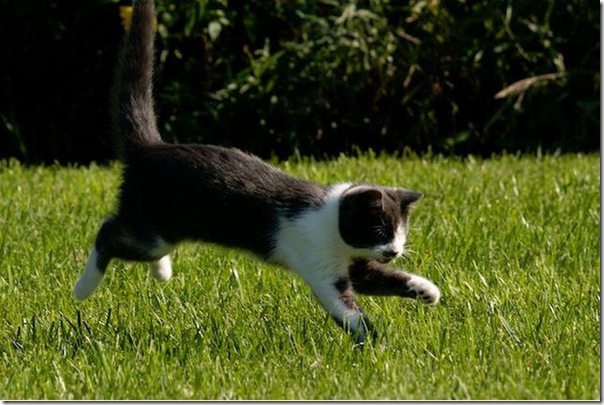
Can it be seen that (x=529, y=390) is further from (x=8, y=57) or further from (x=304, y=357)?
(x=8, y=57)

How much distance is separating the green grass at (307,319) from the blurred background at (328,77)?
2.21 m

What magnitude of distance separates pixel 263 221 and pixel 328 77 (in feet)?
14.9

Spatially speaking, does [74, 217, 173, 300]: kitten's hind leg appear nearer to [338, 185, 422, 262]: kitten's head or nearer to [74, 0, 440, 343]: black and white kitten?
[74, 0, 440, 343]: black and white kitten

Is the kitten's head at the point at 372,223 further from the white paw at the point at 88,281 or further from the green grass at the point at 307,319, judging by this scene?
the white paw at the point at 88,281

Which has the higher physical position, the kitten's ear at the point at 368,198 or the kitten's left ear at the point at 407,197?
the kitten's ear at the point at 368,198

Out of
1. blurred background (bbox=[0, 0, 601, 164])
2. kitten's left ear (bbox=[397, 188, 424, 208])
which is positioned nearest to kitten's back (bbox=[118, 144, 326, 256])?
kitten's left ear (bbox=[397, 188, 424, 208])

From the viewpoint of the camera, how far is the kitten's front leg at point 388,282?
4555 mm

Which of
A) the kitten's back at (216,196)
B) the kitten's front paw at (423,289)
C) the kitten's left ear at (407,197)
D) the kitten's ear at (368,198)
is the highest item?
the kitten's ear at (368,198)

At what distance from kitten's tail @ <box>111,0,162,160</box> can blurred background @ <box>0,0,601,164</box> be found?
3.72m

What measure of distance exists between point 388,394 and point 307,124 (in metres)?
5.62

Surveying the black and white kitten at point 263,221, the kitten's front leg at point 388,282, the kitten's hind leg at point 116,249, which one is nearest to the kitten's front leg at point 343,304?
the black and white kitten at point 263,221

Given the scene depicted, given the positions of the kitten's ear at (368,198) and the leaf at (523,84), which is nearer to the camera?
Answer: the kitten's ear at (368,198)

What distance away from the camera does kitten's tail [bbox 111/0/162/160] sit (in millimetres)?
5031

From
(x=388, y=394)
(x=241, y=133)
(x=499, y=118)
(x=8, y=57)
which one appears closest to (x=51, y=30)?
(x=8, y=57)
